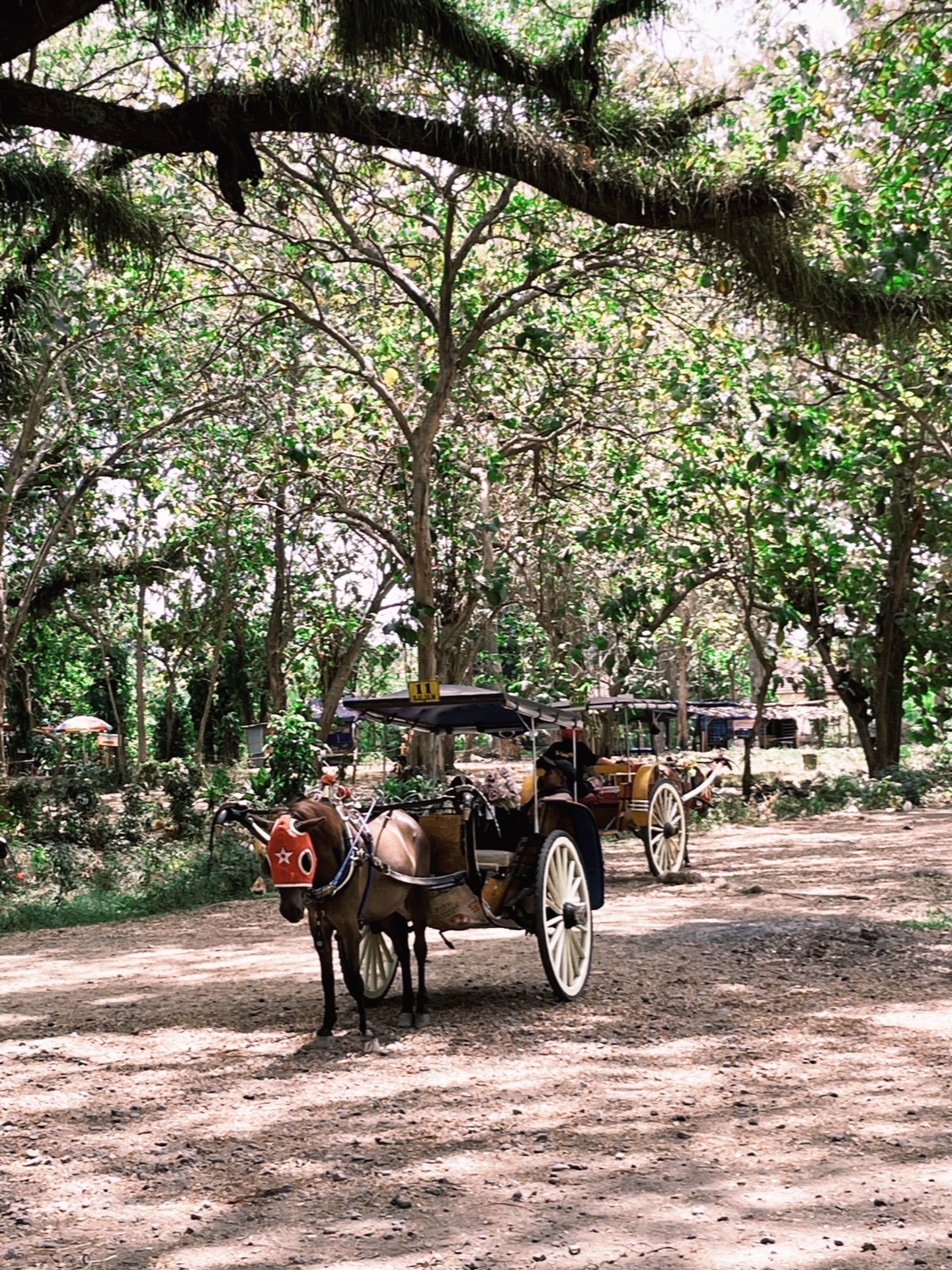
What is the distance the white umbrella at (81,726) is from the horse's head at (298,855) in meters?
30.2

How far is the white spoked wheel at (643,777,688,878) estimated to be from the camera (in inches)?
547

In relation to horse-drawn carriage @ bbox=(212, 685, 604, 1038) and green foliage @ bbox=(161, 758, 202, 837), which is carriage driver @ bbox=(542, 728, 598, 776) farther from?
green foliage @ bbox=(161, 758, 202, 837)

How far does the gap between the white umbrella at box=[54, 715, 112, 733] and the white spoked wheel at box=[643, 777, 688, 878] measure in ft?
79.9

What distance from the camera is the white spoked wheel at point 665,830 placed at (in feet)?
45.6

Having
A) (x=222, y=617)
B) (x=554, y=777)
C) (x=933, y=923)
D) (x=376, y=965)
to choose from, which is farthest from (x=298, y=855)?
(x=222, y=617)

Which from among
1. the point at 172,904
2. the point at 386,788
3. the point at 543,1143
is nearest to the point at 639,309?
the point at 386,788

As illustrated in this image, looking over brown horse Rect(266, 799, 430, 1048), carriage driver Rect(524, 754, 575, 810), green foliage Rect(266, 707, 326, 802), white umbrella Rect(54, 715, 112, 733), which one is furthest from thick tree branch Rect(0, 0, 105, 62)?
white umbrella Rect(54, 715, 112, 733)

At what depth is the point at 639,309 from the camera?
51.9ft

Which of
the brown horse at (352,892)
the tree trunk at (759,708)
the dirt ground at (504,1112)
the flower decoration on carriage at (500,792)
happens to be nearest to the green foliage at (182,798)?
the flower decoration on carriage at (500,792)

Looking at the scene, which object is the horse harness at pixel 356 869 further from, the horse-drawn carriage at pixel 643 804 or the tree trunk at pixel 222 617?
the tree trunk at pixel 222 617

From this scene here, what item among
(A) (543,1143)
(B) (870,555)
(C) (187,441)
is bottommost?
(A) (543,1143)

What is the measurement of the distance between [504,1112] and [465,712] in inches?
120

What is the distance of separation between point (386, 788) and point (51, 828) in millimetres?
4327

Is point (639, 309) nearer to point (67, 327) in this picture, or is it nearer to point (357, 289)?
point (357, 289)
